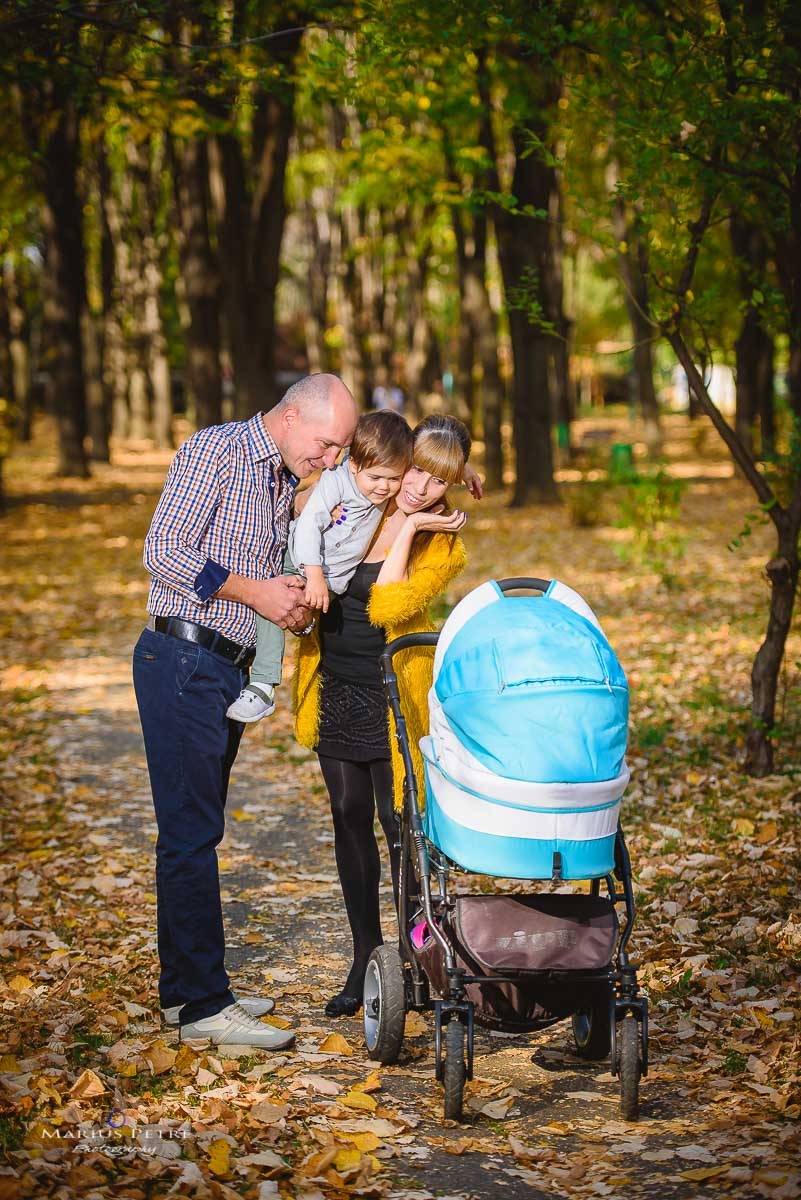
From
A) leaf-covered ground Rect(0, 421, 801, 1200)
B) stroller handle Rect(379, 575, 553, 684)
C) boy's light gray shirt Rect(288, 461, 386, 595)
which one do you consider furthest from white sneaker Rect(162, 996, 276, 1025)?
boy's light gray shirt Rect(288, 461, 386, 595)

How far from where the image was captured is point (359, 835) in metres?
5.27

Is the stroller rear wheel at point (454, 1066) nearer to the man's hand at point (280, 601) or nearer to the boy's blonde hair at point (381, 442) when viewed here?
the man's hand at point (280, 601)

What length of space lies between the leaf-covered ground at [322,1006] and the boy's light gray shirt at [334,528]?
5.66 feet

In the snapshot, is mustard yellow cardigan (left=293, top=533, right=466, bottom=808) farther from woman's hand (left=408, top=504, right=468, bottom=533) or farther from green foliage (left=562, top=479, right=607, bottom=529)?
green foliage (left=562, top=479, right=607, bottom=529)

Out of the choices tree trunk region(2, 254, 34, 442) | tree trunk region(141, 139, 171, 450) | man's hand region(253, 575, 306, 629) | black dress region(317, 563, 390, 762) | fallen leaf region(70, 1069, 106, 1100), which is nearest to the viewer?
fallen leaf region(70, 1069, 106, 1100)

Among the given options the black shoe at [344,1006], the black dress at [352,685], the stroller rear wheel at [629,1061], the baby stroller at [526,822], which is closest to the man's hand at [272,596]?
the black dress at [352,685]

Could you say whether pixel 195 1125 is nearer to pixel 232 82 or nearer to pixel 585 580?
pixel 232 82

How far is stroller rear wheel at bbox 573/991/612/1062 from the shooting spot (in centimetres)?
455

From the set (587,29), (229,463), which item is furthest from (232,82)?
(229,463)

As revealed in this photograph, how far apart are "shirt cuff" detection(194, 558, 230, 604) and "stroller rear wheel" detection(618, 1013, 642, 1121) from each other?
1.91 m

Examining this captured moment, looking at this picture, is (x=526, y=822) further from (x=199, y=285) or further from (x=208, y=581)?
(x=199, y=285)

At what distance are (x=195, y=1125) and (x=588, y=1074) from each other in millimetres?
1365

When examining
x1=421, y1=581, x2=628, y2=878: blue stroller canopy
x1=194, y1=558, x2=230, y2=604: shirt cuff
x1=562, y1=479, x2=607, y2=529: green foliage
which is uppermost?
x1=194, y1=558, x2=230, y2=604: shirt cuff

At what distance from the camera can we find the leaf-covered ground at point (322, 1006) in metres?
4.03
